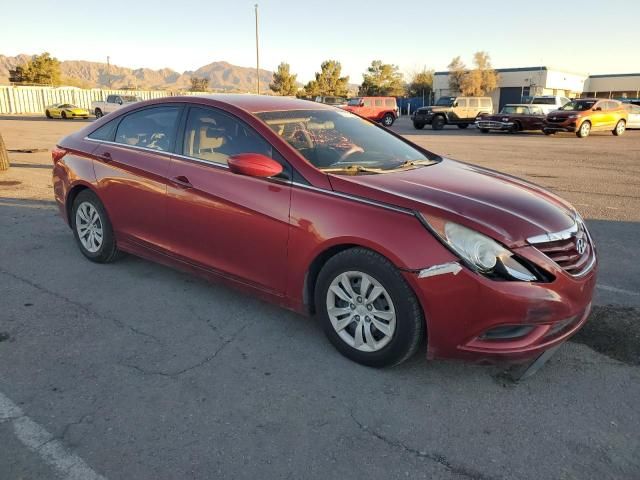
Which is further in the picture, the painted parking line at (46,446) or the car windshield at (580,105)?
the car windshield at (580,105)

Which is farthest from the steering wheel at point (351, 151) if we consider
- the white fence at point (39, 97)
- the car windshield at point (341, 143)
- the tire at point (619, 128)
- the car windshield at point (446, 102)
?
the white fence at point (39, 97)

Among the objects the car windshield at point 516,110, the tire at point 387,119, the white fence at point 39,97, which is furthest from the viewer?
the white fence at point 39,97

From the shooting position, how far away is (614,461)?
238 centimetres

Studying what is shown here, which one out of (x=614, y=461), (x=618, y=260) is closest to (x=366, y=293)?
(x=614, y=461)

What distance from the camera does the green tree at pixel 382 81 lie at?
76.1 metres

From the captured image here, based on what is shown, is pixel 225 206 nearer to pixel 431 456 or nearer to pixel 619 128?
pixel 431 456

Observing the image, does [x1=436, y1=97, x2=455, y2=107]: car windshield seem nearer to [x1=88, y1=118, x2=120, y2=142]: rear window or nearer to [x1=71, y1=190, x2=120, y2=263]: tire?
[x1=88, y1=118, x2=120, y2=142]: rear window

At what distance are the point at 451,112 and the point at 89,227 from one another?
27.3 meters

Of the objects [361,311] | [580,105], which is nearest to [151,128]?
[361,311]

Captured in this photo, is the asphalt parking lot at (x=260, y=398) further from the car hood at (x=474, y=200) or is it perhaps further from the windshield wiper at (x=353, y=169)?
the windshield wiper at (x=353, y=169)

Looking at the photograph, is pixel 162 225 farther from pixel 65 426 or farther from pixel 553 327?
pixel 553 327

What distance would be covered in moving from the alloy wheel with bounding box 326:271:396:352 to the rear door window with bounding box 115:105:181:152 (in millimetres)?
1956

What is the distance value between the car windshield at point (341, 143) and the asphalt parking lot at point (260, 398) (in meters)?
1.21

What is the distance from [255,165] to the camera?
338 cm
